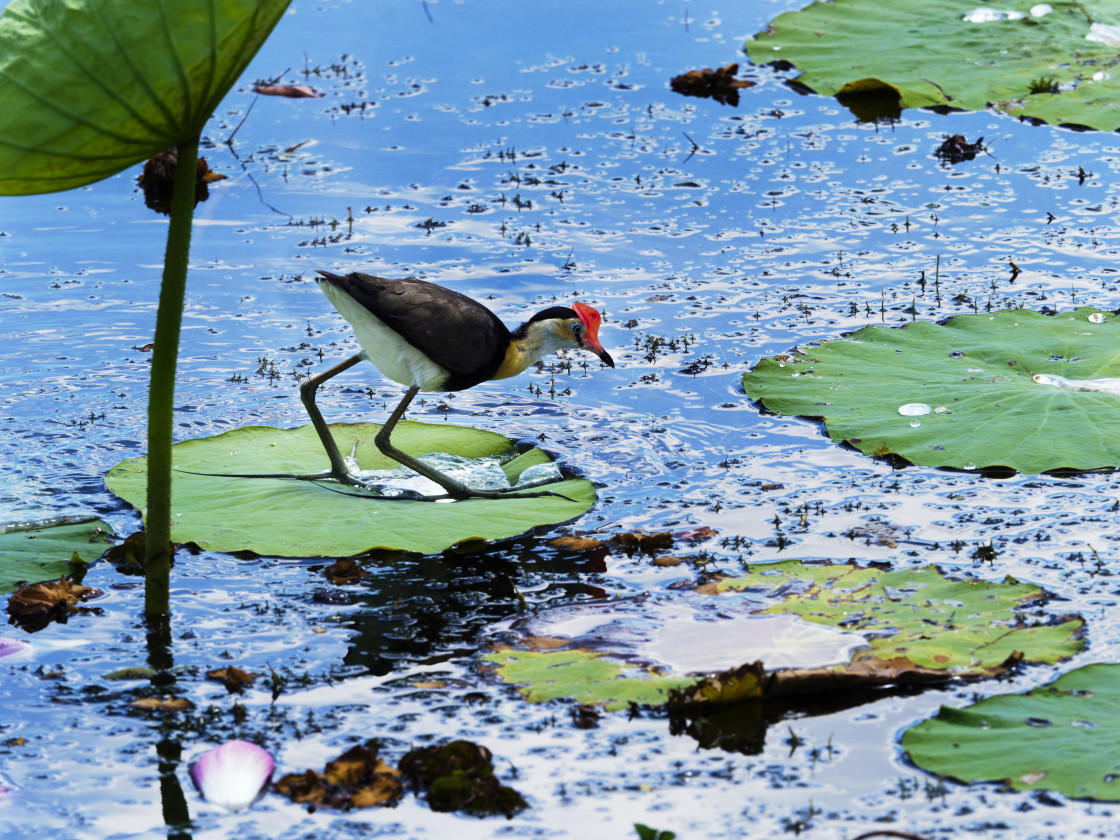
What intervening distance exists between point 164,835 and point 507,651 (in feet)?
4.55

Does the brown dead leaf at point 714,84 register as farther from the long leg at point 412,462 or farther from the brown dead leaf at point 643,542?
the brown dead leaf at point 643,542

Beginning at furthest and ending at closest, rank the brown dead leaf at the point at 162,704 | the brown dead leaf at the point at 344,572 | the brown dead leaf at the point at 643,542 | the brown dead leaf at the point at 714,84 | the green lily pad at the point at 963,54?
1. the brown dead leaf at the point at 714,84
2. the green lily pad at the point at 963,54
3. the brown dead leaf at the point at 643,542
4. the brown dead leaf at the point at 344,572
5. the brown dead leaf at the point at 162,704

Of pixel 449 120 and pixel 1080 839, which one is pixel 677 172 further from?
pixel 1080 839

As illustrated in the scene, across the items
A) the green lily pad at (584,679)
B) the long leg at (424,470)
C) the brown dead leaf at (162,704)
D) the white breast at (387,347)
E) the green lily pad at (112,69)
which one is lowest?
the brown dead leaf at (162,704)

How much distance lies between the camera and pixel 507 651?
15.6 ft

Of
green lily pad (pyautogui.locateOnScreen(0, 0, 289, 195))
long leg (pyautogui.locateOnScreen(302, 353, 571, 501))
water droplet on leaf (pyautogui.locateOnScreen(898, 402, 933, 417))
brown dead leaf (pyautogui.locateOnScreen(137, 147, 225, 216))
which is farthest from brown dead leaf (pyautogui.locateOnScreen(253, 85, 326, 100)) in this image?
green lily pad (pyautogui.locateOnScreen(0, 0, 289, 195))

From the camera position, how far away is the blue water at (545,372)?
4.16m

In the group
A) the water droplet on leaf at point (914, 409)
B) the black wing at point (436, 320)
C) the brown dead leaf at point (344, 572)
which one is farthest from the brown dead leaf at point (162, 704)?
the water droplet on leaf at point (914, 409)

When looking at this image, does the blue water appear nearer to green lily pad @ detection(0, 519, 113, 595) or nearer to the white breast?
green lily pad @ detection(0, 519, 113, 595)

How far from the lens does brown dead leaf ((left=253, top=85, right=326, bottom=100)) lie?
40.4ft

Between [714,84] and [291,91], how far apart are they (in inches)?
157

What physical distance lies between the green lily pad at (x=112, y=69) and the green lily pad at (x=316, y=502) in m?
1.83

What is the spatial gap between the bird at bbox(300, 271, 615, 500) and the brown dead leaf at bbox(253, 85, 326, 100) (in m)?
6.49

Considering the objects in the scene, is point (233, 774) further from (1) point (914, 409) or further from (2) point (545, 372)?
(2) point (545, 372)
